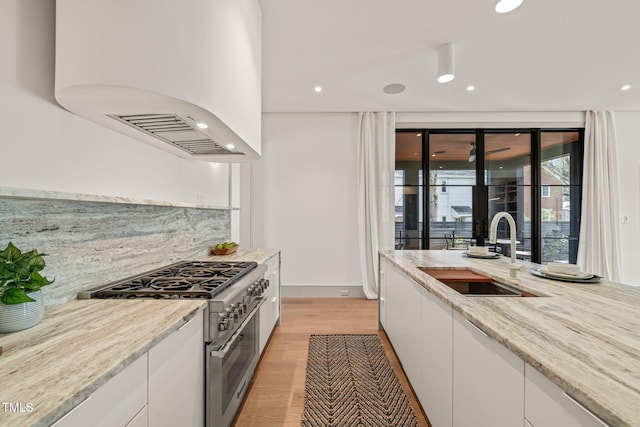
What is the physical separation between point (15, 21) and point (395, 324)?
2729mm

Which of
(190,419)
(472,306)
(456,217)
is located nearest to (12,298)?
(190,419)

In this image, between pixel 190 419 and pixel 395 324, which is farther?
pixel 395 324

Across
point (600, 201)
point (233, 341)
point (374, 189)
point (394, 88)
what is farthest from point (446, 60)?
point (600, 201)

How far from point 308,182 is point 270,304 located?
2224 mm

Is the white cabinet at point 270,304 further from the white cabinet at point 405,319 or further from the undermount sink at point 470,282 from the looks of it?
the undermount sink at point 470,282

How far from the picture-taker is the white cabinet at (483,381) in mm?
855

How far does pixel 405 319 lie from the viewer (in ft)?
6.73

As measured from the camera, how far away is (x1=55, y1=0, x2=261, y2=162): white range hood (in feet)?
3.49

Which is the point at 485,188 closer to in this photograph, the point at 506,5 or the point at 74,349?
the point at 506,5

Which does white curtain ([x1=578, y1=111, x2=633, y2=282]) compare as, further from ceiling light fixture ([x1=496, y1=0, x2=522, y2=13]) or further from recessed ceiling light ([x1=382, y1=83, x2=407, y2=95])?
ceiling light fixture ([x1=496, y1=0, x2=522, y2=13])

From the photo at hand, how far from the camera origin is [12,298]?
0.89m

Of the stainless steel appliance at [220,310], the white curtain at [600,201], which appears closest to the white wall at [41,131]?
the stainless steel appliance at [220,310]

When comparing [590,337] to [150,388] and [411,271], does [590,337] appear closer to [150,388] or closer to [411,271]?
[411,271]

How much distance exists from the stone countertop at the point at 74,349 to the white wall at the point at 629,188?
5.96 metres
